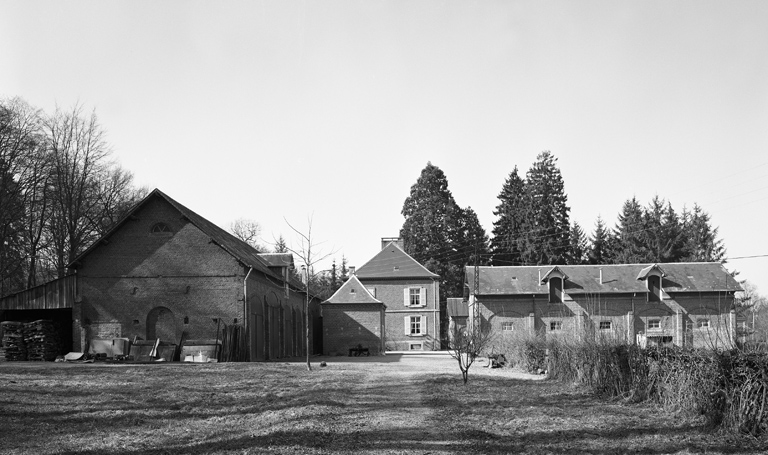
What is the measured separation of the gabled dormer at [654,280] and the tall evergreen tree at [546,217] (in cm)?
2298

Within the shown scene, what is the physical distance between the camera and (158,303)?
114 feet

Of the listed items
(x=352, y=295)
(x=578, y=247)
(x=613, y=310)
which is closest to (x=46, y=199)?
(x=352, y=295)

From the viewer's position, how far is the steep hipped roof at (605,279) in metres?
52.4

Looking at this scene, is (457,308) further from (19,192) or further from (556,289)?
(19,192)

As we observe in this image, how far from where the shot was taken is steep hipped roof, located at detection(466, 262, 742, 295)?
2063 inches

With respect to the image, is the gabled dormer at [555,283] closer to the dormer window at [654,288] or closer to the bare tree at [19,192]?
the dormer window at [654,288]

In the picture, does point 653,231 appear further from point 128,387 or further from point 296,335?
point 128,387

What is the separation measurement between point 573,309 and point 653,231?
1181 inches

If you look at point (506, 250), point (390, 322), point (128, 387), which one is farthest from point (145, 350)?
point (506, 250)

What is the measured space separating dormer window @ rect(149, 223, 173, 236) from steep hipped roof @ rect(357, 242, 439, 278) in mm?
30690

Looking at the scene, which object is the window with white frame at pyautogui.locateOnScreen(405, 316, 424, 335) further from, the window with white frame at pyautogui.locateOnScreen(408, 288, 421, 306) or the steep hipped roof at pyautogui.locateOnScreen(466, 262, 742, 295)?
the steep hipped roof at pyautogui.locateOnScreen(466, 262, 742, 295)

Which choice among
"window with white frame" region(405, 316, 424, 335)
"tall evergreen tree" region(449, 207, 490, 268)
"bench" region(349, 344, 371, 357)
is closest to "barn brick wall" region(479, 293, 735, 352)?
"bench" region(349, 344, 371, 357)

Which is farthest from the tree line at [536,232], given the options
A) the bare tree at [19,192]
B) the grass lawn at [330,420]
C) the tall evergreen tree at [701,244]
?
the grass lawn at [330,420]

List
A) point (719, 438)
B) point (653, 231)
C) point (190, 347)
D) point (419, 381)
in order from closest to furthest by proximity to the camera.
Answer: point (719, 438) < point (419, 381) < point (190, 347) < point (653, 231)
